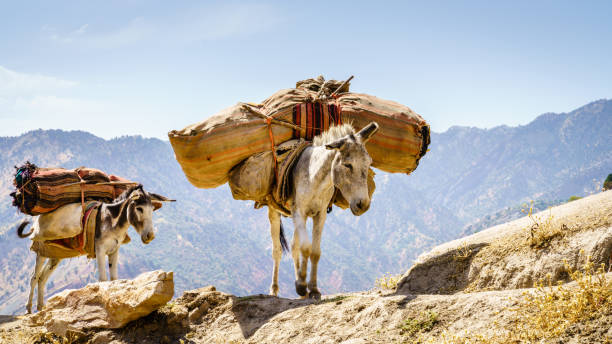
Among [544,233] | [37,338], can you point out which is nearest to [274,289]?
[37,338]

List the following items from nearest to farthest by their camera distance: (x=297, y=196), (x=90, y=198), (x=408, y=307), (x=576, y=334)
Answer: (x=576, y=334) → (x=408, y=307) → (x=297, y=196) → (x=90, y=198)

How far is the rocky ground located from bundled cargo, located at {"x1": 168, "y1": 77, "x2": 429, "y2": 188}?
217cm

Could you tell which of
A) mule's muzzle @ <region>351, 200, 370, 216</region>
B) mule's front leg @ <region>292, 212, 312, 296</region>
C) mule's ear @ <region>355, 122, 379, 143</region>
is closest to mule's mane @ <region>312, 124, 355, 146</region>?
mule's ear @ <region>355, 122, 379, 143</region>

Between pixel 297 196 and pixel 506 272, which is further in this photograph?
A: pixel 297 196

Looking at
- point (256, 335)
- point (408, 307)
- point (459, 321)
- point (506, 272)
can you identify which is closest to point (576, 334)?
point (459, 321)

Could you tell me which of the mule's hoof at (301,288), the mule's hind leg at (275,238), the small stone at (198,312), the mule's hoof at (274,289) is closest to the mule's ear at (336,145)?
the mule's hoof at (301,288)

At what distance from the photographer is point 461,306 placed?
5.10m

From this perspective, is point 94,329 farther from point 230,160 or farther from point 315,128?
point 315,128

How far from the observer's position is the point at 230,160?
866cm

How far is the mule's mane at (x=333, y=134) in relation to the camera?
8.03 metres

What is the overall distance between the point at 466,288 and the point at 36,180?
9.90 m

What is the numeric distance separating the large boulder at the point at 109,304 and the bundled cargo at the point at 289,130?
2.24 m

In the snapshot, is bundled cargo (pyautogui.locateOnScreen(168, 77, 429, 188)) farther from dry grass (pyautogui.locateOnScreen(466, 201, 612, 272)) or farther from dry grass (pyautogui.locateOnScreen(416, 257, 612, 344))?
dry grass (pyautogui.locateOnScreen(416, 257, 612, 344))

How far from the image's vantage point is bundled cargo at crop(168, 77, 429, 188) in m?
8.52
